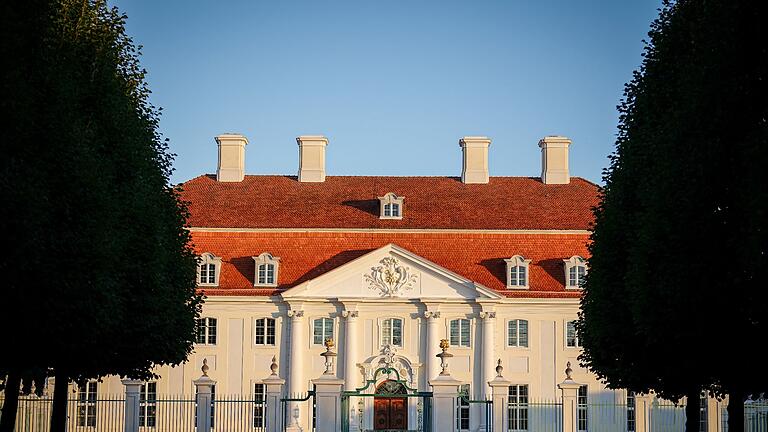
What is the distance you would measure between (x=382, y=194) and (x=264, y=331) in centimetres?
921

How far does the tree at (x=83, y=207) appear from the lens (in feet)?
80.9

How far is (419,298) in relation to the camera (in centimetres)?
5888

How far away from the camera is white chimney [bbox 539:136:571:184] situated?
213 ft

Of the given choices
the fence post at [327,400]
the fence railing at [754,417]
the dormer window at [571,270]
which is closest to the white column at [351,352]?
the dormer window at [571,270]

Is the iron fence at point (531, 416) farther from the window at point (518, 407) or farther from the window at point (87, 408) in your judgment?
the window at point (87, 408)

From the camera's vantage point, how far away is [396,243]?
6047 centimetres

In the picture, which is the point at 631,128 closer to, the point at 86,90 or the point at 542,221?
the point at 86,90

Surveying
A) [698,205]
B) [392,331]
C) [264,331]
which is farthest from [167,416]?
[698,205]

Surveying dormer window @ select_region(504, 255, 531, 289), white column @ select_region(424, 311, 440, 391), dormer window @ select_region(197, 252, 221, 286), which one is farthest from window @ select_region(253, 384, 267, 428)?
dormer window @ select_region(504, 255, 531, 289)

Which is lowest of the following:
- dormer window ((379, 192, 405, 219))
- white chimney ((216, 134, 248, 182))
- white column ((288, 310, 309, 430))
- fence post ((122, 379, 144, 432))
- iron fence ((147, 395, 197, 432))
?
iron fence ((147, 395, 197, 432))

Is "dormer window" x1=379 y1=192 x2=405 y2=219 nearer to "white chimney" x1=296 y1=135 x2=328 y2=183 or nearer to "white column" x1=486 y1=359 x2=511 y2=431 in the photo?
"white chimney" x1=296 y1=135 x2=328 y2=183

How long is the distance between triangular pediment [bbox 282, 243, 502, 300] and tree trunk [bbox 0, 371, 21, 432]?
2952 cm

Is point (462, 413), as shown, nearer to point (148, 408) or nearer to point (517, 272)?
point (517, 272)

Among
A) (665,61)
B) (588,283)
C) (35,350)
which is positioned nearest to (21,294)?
(35,350)
